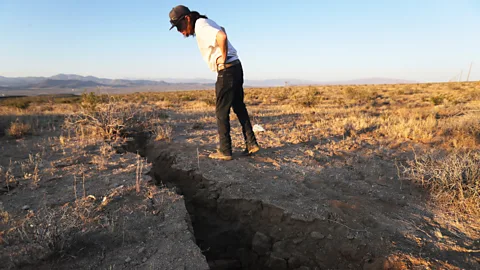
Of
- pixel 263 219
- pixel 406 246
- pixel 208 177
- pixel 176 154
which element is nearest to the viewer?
pixel 406 246

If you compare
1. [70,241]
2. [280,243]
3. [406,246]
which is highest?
[70,241]

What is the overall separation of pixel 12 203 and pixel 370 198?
3504 millimetres

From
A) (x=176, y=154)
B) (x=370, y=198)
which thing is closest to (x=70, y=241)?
(x=176, y=154)

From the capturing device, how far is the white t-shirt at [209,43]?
3.30 m

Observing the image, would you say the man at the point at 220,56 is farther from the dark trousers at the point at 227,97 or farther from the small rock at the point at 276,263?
the small rock at the point at 276,263

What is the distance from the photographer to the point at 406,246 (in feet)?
7.27

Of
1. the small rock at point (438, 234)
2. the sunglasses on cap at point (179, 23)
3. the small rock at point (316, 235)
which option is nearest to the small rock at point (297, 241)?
the small rock at point (316, 235)

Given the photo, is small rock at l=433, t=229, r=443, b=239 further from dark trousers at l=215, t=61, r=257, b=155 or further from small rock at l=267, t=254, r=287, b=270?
dark trousers at l=215, t=61, r=257, b=155

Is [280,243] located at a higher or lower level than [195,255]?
lower

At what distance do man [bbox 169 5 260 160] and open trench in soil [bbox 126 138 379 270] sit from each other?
0.83 metres

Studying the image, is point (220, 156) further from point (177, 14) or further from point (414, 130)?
point (414, 130)

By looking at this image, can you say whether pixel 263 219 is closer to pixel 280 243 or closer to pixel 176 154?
pixel 280 243

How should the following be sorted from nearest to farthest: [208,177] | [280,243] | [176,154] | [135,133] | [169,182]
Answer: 1. [280,243]
2. [208,177]
3. [169,182]
4. [176,154]
5. [135,133]

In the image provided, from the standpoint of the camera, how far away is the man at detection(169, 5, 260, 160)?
10.9ft
